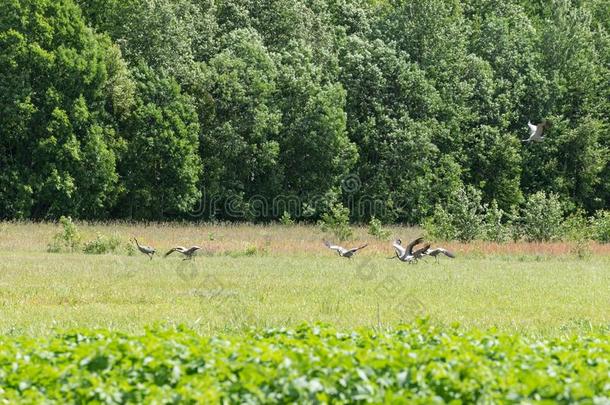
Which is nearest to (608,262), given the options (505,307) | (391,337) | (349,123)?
(505,307)

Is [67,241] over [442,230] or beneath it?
beneath

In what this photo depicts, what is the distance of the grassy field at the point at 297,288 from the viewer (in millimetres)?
17938

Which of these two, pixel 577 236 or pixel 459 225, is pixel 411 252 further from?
pixel 577 236

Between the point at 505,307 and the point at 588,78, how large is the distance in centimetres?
5101

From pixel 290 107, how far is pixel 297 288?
124 ft

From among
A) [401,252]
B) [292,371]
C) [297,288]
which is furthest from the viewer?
[401,252]

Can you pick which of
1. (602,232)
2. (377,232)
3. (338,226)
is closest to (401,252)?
(377,232)

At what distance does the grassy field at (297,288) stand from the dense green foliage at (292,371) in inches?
121

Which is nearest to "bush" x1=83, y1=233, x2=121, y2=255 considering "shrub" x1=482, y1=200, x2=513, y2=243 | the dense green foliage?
"shrub" x1=482, y1=200, x2=513, y2=243

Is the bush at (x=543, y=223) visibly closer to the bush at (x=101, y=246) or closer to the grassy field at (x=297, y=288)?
the grassy field at (x=297, y=288)

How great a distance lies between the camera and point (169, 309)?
63.8ft

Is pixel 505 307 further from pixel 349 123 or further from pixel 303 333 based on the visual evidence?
pixel 349 123

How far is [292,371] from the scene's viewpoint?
335 inches

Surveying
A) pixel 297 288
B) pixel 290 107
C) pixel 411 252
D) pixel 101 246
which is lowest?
pixel 101 246
